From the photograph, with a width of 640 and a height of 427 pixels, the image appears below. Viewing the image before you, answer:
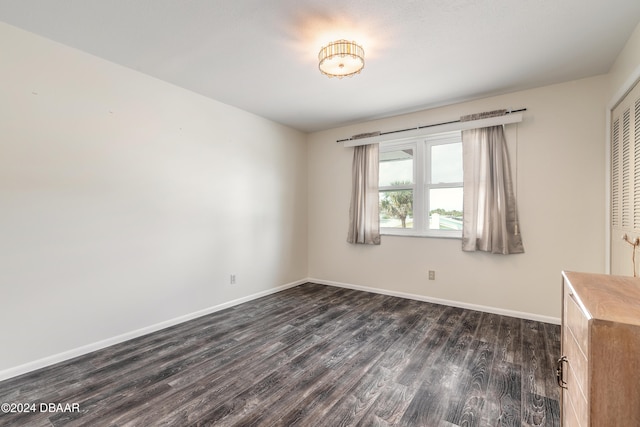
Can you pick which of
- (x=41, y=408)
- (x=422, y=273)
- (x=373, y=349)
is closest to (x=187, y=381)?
(x=41, y=408)

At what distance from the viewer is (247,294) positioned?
3920 millimetres

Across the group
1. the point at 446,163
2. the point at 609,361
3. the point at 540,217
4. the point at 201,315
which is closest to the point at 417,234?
the point at 446,163

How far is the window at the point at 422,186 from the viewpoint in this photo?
3697mm

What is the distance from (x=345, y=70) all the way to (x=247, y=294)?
3.04 m

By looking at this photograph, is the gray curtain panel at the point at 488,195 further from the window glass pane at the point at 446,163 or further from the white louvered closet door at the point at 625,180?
the white louvered closet door at the point at 625,180

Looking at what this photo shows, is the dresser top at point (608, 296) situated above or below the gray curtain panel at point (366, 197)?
below

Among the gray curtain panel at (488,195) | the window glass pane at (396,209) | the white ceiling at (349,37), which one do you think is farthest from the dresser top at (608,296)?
the window glass pane at (396,209)

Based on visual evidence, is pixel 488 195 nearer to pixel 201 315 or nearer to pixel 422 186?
pixel 422 186

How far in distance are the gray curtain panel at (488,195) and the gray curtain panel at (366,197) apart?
47.4 inches

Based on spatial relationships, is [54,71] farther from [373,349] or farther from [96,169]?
[373,349]

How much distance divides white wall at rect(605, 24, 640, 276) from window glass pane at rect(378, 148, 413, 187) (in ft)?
6.60

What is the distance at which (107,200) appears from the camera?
2592 mm

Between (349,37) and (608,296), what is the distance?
7.26 ft

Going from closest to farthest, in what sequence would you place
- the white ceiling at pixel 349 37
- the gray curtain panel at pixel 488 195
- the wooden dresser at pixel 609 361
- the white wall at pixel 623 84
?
1. the wooden dresser at pixel 609 361
2. the white ceiling at pixel 349 37
3. the white wall at pixel 623 84
4. the gray curtain panel at pixel 488 195
